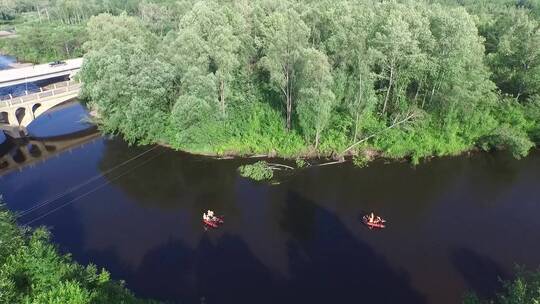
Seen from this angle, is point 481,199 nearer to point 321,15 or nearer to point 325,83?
point 325,83

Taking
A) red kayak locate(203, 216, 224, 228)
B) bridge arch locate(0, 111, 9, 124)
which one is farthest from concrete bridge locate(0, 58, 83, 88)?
red kayak locate(203, 216, 224, 228)

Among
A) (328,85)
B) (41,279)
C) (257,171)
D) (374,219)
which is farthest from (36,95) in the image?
(374,219)

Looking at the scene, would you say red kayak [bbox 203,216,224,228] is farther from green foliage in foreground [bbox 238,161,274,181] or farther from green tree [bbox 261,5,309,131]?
green tree [bbox 261,5,309,131]

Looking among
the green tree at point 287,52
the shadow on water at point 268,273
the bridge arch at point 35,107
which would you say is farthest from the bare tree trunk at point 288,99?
the bridge arch at point 35,107

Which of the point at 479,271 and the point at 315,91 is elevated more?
the point at 315,91

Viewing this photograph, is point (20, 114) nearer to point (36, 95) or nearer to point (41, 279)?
point (36, 95)

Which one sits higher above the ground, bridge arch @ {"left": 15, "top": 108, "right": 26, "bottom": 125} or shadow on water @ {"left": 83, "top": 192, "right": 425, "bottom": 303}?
bridge arch @ {"left": 15, "top": 108, "right": 26, "bottom": 125}

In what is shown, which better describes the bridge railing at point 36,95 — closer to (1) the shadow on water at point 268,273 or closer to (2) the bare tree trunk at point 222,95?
(2) the bare tree trunk at point 222,95
